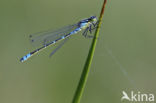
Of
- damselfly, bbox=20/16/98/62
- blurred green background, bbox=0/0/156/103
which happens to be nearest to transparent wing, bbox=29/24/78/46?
damselfly, bbox=20/16/98/62

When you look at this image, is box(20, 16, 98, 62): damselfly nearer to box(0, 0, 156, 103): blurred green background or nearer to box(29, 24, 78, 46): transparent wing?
box(29, 24, 78, 46): transparent wing

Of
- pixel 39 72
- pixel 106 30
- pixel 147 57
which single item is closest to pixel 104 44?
pixel 106 30

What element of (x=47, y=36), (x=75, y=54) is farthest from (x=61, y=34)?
→ (x=75, y=54)

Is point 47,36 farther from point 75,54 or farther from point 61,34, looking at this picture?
point 75,54

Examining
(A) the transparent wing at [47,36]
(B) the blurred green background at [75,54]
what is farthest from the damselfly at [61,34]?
(B) the blurred green background at [75,54]

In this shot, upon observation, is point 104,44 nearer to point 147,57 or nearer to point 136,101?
point 147,57

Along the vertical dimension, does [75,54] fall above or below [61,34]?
below

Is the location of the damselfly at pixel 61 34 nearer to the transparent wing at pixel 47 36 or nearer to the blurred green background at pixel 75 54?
the transparent wing at pixel 47 36
